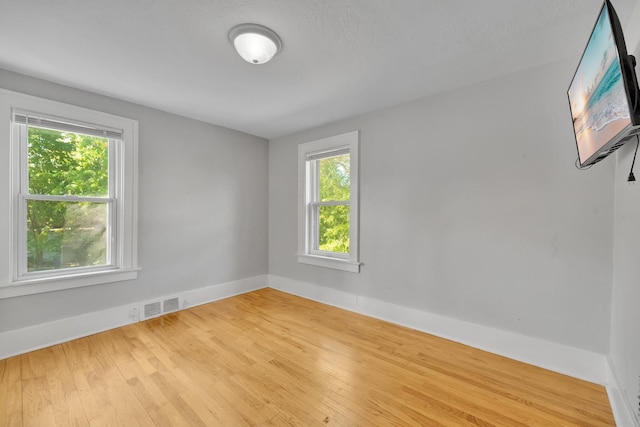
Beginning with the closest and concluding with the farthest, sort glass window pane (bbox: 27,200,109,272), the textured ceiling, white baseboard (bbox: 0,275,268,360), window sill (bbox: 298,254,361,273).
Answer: the textured ceiling < white baseboard (bbox: 0,275,268,360) < glass window pane (bbox: 27,200,109,272) < window sill (bbox: 298,254,361,273)

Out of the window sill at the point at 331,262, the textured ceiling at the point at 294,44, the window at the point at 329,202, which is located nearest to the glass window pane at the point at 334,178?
the window at the point at 329,202

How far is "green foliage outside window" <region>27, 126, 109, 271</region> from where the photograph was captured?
2.47 m

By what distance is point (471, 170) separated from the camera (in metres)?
2.54

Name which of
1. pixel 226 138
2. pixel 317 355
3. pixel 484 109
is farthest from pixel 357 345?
pixel 226 138

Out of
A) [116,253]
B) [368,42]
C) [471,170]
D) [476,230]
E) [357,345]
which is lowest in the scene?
[357,345]

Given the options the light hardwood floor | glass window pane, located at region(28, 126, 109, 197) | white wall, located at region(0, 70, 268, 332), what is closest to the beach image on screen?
the light hardwood floor

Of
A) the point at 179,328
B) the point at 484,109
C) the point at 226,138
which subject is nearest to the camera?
the point at 484,109

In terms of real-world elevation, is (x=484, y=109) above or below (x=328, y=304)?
above

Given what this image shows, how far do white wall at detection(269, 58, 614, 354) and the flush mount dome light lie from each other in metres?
1.64

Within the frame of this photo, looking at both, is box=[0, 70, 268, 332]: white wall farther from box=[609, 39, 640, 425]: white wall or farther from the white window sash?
box=[609, 39, 640, 425]: white wall

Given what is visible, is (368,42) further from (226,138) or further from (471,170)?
(226,138)

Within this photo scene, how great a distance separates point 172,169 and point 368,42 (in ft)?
8.76

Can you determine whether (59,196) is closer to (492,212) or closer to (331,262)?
(331,262)

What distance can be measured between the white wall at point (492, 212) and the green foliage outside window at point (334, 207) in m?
0.34
